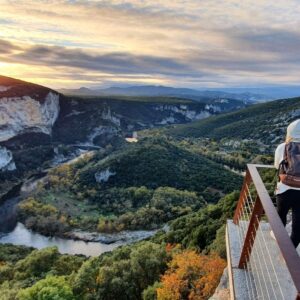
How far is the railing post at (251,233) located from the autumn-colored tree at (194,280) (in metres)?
7.42

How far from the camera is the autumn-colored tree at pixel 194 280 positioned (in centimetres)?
1384

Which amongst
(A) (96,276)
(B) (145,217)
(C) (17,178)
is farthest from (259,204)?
(C) (17,178)

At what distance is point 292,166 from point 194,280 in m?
11.3

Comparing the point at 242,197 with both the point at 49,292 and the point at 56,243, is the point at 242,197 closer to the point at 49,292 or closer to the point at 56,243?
the point at 49,292

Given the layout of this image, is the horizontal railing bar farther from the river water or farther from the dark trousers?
the river water

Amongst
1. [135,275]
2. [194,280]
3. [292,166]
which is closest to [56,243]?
[135,275]

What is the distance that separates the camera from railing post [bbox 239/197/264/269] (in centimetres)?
577

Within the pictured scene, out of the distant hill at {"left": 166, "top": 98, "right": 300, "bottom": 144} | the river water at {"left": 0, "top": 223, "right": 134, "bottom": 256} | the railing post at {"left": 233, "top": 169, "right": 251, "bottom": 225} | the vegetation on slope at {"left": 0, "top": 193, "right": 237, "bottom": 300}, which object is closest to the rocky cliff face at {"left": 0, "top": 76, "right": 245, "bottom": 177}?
the distant hill at {"left": 166, "top": 98, "right": 300, "bottom": 144}

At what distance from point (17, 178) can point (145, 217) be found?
41.4m

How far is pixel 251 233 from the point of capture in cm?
601

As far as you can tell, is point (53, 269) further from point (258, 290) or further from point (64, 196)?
point (64, 196)

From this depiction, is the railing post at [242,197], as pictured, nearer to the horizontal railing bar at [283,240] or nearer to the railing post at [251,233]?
the horizontal railing bar at [283,240]

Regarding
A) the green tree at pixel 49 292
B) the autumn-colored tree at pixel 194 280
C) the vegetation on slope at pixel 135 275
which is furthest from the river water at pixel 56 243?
the autumn-colored tree at pixel 194 280

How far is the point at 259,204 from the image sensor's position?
18.9 ft
